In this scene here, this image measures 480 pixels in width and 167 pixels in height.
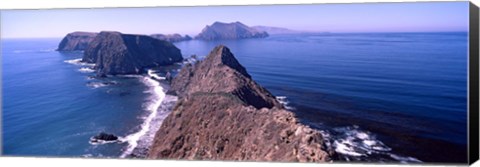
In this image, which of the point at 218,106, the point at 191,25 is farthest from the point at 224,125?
the point at 191,25

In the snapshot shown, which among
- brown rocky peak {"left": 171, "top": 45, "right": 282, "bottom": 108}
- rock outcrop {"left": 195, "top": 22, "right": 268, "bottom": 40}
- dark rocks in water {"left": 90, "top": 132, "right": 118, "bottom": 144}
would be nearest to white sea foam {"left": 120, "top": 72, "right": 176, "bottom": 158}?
dark rocks in water {"left": 90, "top": 132, "right": 118, "bottom": 144}

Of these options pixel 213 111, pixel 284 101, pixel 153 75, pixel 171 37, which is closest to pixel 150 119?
pixel 153 75

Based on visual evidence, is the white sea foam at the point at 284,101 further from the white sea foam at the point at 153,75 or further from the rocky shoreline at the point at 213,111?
the white sea foam at the point at 153,75

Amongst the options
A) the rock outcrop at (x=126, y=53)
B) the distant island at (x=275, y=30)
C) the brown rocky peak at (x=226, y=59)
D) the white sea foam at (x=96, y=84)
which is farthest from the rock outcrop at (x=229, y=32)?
the white sea foam at (x=96, y=84)

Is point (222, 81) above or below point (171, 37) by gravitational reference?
below

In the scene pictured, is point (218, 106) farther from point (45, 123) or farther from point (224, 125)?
point (45, 123)

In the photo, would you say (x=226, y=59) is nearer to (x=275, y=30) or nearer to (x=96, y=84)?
(x=275, y=30)
